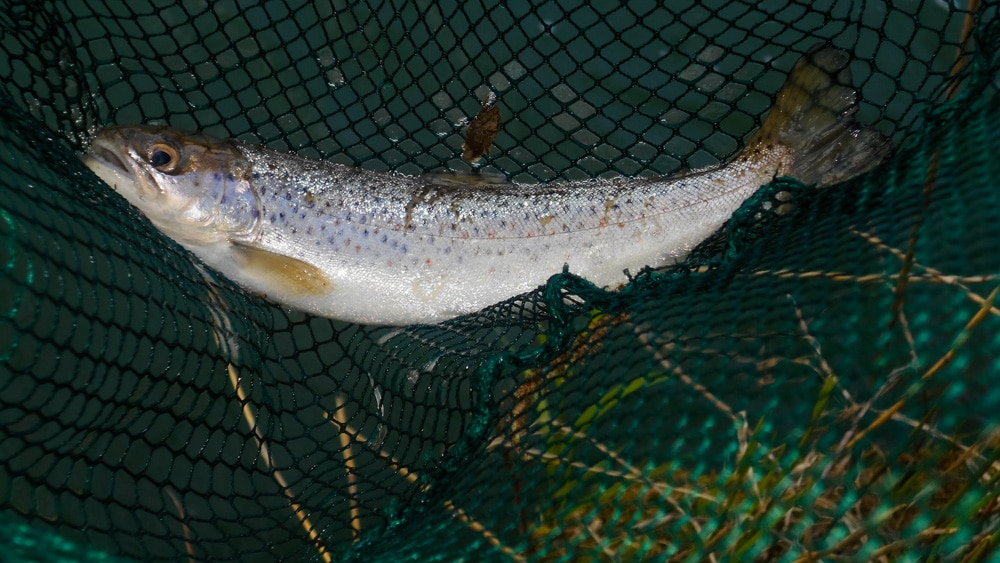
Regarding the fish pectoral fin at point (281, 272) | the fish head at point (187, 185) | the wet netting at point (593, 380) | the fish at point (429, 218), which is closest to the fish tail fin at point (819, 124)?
the fish at point (429, 218)

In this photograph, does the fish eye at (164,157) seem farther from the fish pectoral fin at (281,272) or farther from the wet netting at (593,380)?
the fish pectoral fin at (281,272)

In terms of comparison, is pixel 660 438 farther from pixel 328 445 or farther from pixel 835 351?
pixel 328 445

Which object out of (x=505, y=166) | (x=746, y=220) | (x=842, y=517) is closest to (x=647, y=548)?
(x=842, y=517)

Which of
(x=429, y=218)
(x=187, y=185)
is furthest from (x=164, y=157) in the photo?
(x=429, y=218)

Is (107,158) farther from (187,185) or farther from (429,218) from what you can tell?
(429,218)

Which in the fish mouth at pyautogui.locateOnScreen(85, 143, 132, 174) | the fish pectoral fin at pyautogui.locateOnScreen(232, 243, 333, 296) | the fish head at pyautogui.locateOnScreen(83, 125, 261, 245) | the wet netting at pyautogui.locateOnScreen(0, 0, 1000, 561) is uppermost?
the fish mouth at pyautogui.locateOnScreen(85, 143, 132, 174)

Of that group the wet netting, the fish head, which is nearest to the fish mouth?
the fish head

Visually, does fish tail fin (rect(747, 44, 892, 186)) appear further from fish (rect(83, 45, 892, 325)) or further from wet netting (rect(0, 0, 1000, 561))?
wet netting (rect(0, 0, 1000, 561))
